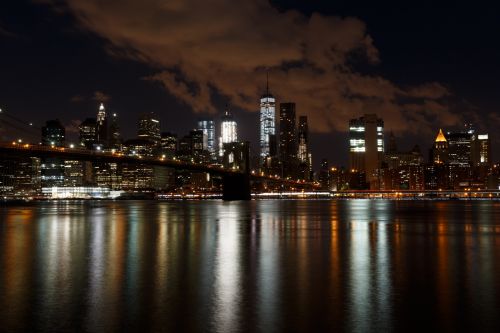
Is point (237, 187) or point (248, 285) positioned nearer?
point (248, 285)

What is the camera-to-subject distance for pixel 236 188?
111812 mm

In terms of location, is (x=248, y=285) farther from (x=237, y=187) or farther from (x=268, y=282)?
(x=237, y=187)

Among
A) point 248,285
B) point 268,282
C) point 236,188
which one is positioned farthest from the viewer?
point 236,188

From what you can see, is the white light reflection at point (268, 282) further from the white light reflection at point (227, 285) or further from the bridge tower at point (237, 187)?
the bridge tower at point (237, 187)

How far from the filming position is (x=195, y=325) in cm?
994

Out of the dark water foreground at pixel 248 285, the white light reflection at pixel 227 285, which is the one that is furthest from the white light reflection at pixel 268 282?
the white light reflection at pixel 227 285

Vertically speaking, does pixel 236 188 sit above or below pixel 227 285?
above

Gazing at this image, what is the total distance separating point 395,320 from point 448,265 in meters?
7.96

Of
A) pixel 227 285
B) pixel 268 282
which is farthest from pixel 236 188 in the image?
pixel 227 285

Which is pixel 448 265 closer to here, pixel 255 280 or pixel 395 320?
pixel 255 280

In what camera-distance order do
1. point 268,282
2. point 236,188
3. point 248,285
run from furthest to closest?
point 236,188, point 268,282, point 248,285

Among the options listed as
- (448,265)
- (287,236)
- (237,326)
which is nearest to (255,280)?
(237,326)

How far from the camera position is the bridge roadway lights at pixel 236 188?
4387 inches

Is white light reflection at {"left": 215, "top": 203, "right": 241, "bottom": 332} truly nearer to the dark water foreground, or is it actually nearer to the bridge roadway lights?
the dark water foreground
